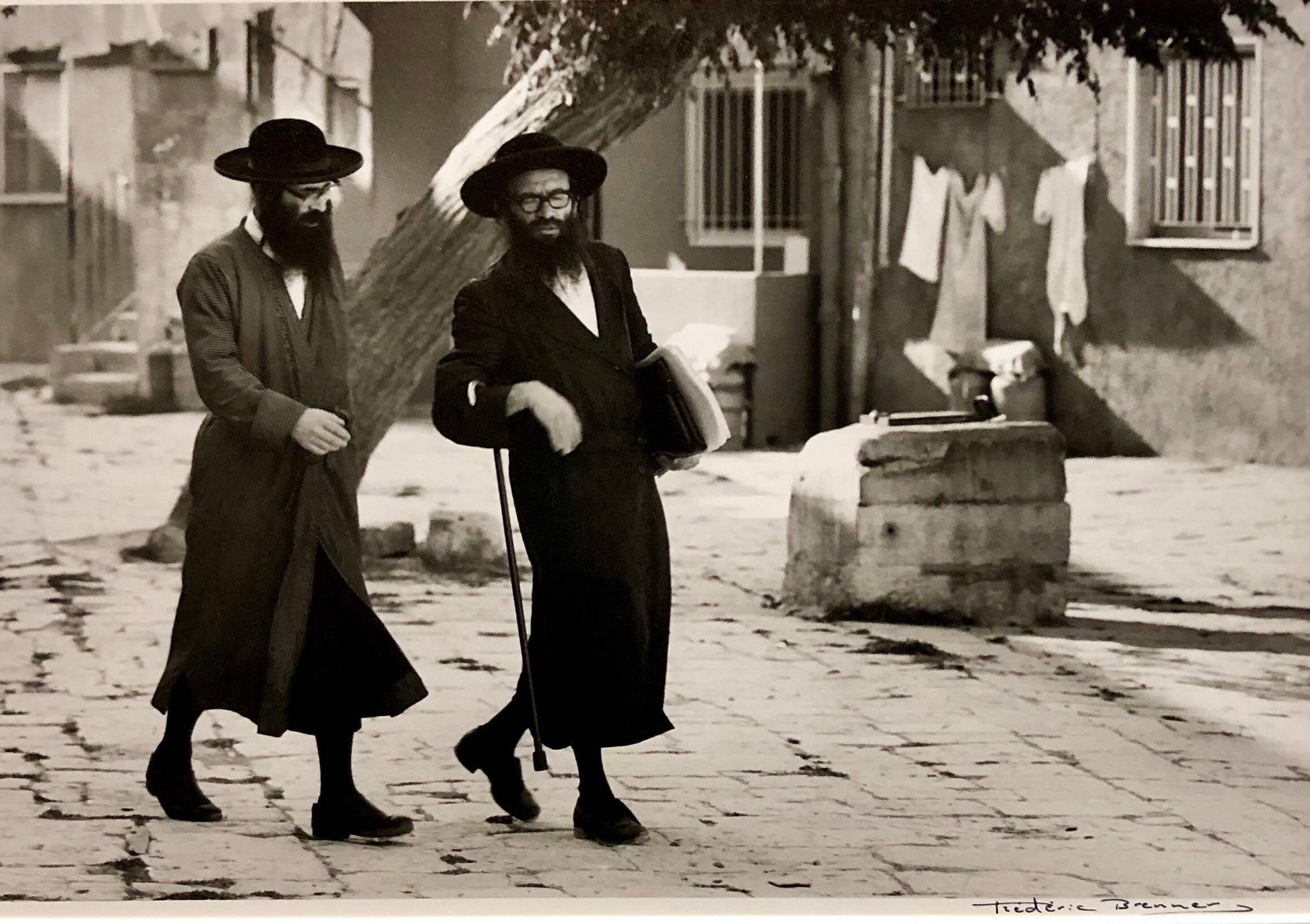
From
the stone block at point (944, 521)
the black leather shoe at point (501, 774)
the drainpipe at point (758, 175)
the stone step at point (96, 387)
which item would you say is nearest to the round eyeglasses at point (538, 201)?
the black leather shoe at point (501, 774)

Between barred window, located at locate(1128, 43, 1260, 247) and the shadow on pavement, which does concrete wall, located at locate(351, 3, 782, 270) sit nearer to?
the shadow on pavement

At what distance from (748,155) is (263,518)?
6816 mm

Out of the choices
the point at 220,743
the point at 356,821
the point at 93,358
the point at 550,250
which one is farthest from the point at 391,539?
the point at 550,250

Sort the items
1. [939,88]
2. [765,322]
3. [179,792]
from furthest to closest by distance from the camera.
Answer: [765,322] < [939,88] < [179,792]

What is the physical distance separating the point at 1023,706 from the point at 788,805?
986mm

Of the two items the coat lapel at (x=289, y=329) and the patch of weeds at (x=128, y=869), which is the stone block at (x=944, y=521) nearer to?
the coat lapel at (x=289, y=329)

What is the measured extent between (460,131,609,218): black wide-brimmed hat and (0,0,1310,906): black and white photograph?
0.05ft

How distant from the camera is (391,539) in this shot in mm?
7910

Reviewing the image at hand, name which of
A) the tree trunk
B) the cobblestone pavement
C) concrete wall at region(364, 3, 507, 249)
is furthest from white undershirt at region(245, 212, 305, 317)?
the tree trunk

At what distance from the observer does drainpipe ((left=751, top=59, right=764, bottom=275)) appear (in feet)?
35.2

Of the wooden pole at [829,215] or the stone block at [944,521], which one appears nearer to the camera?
the stone block at [944,521]

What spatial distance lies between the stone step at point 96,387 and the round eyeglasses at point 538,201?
3.35 meters

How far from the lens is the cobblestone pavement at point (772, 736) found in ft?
16.6
